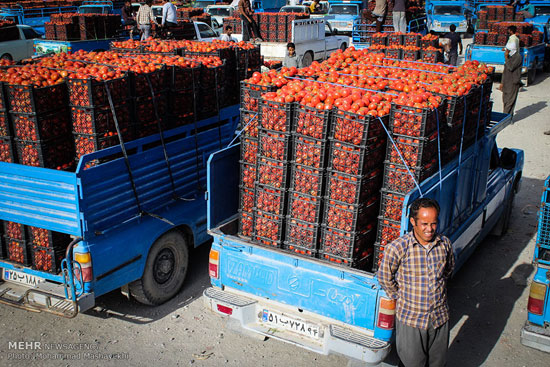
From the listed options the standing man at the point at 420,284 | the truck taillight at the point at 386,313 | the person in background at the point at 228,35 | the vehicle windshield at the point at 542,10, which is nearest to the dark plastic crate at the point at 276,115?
the standing man at the point at 420,284

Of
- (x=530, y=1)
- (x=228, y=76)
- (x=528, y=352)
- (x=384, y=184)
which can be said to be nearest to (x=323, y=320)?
(x=384, y=184)

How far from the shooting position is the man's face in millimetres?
4418

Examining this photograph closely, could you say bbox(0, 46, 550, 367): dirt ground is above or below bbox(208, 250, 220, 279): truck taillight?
below

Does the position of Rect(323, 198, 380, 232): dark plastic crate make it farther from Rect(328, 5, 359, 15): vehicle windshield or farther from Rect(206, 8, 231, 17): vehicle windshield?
Rect(328, 5, 359, 15): vehicle windshield

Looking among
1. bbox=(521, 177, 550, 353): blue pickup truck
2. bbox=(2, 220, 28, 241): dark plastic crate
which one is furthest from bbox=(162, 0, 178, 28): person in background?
bbox=(521, 177, 550, 353): blue pickup truck

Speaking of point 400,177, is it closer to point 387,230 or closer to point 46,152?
point 387,230

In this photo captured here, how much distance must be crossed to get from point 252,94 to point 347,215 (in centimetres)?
190

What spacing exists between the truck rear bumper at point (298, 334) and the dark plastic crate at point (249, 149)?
1478mm

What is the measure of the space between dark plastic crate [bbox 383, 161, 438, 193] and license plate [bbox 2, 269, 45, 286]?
13.2 ft

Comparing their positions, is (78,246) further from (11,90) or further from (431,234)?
(431,234)

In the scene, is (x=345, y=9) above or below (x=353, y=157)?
above

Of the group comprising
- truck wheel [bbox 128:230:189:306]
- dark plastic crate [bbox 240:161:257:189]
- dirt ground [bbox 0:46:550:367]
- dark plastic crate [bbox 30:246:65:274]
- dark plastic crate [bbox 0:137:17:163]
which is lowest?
dirt ground [bbox 0:46:550:367]

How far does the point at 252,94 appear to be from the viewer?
630cm

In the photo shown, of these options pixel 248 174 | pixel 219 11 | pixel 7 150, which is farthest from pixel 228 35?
pixel 248 174
